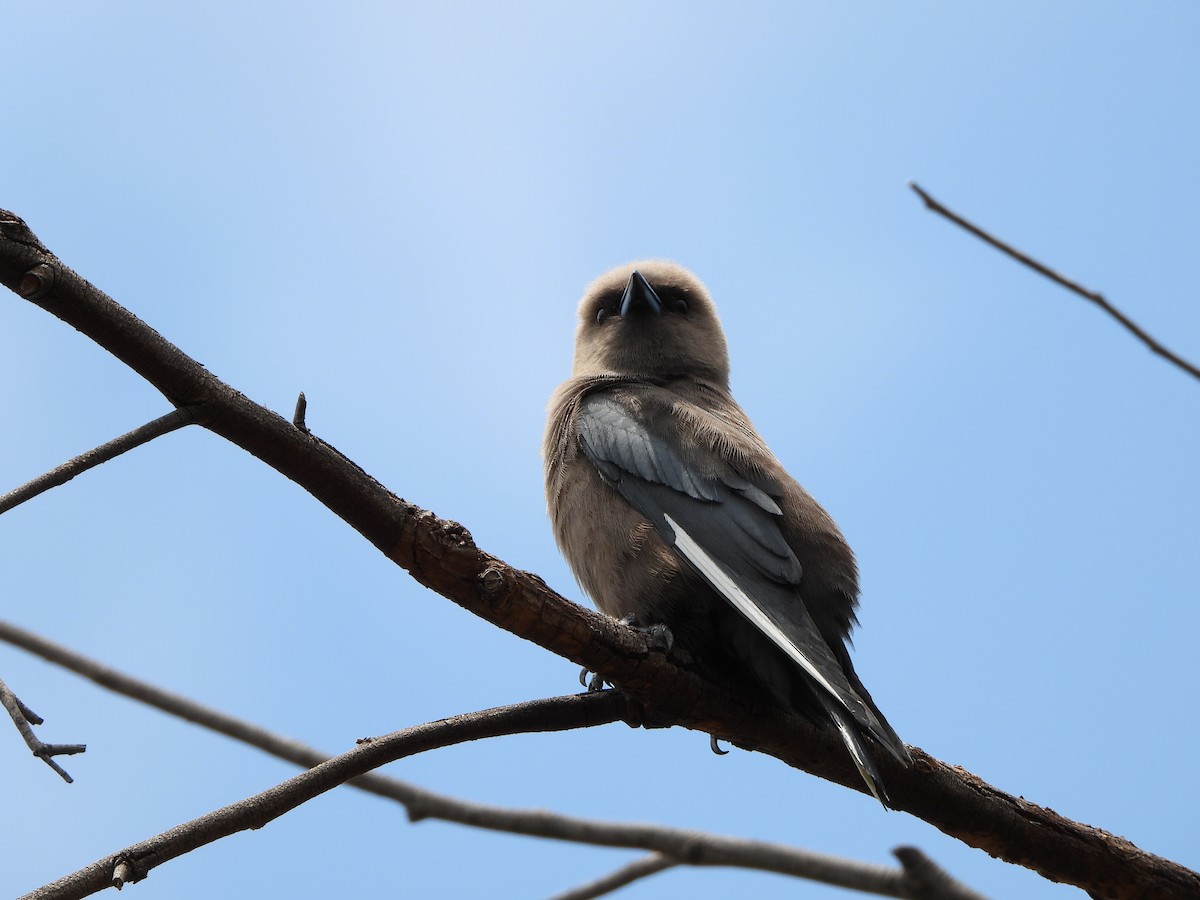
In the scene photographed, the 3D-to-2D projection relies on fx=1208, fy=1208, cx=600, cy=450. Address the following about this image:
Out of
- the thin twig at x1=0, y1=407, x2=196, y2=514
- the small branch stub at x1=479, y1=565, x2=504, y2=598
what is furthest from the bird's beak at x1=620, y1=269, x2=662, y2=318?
the thin twig at x1=0, y1=407, x2=196, y2=514

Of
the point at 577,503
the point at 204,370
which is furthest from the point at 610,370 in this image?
the point at 204,370

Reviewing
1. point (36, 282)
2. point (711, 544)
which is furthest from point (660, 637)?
point (36, 282)

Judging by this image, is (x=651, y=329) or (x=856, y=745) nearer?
(x=856, y=745)

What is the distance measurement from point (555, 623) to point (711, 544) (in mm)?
1063

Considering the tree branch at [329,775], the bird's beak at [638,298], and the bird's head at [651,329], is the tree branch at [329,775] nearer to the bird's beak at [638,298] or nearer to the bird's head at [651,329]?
the bird's head at [651,329]

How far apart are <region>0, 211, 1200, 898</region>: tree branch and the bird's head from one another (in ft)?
7.64

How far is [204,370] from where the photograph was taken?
2686mm

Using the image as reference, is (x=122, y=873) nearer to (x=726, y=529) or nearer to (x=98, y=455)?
(x=98, y=455)

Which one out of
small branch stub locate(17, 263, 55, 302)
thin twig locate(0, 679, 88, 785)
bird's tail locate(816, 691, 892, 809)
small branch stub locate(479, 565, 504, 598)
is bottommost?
thin twig locate(0, 679, 88, 785)

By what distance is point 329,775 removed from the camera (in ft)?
9.28

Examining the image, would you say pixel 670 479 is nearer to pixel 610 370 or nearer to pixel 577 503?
pixel 577 503

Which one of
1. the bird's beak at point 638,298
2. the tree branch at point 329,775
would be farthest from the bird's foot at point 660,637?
the bird's beak at point 638,298

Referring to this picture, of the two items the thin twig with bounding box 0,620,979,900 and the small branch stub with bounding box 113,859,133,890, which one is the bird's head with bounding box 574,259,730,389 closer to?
the thin twig with bounding box 0,620,979,900

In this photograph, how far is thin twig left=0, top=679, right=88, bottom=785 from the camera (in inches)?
97.2
